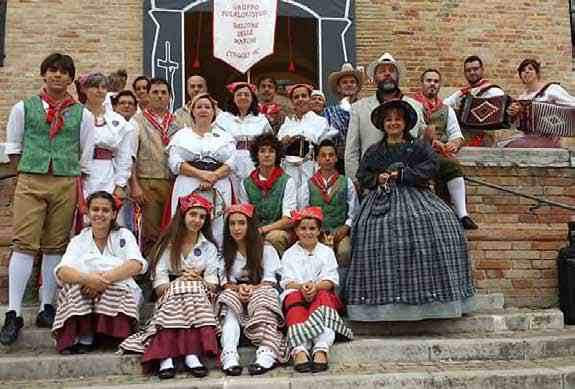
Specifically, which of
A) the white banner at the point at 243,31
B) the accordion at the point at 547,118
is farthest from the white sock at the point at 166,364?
the white banner at the point at 243,31

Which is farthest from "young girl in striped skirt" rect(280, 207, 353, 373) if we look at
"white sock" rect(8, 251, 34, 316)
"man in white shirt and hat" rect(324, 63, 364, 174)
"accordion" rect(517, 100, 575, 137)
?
"accordion" rect(517, 100, 575, 137)

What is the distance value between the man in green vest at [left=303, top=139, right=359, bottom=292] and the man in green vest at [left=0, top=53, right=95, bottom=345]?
191 centimetres

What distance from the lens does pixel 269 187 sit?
5492 millimetres

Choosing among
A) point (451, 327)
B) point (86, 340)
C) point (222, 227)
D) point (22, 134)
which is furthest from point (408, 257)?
point (22, 134)

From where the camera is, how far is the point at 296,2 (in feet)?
34.0

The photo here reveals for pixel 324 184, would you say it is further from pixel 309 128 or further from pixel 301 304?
pixel 301 304

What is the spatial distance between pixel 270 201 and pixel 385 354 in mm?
1618

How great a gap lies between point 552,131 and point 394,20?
4482mm

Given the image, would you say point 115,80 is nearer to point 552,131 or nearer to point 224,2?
point 224,2

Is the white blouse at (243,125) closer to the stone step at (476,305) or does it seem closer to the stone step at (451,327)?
the stone step at (476,305)

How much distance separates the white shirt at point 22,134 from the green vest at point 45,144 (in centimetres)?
3

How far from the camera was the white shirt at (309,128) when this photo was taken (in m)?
5.98

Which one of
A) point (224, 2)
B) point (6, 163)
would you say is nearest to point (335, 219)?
Result: point (6, 163)

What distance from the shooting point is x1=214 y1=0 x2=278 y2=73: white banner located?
862 cm
